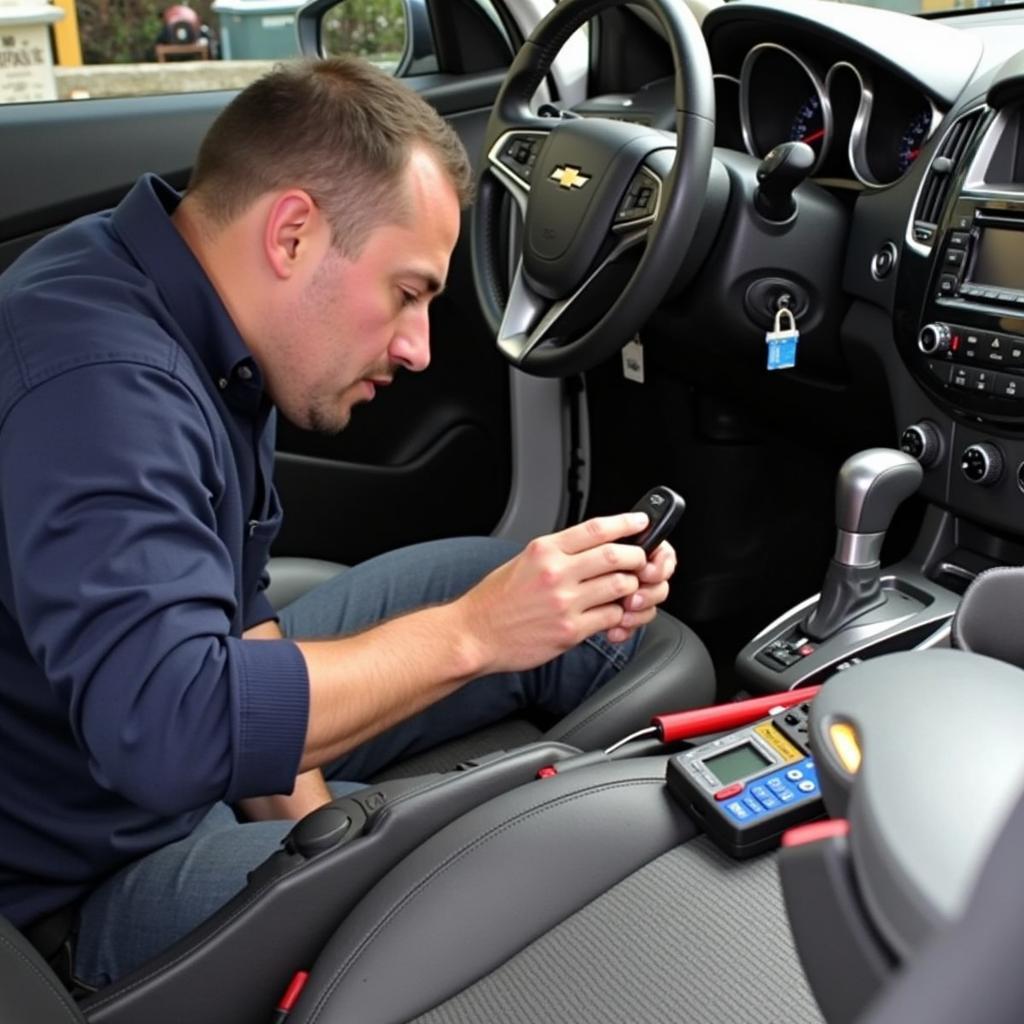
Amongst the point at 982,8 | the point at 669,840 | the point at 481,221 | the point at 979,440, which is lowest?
the point at 669,840

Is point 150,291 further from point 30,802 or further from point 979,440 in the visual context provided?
point 979,440

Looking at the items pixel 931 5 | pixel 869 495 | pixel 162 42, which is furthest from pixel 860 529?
pixel 162 42

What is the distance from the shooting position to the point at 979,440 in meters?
1.35

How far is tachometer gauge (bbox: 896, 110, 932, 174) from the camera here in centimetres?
151

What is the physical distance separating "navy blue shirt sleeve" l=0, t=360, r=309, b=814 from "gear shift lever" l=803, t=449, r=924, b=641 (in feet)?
2.12

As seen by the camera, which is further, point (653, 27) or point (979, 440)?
point (653, 27)

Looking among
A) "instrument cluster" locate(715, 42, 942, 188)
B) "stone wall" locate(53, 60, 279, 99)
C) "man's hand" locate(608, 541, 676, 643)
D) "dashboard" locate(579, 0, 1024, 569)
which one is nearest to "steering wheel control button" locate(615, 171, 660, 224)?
"dashboard" locate(579, 0, 1024, 569)

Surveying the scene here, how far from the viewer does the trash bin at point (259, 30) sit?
90.8 inches

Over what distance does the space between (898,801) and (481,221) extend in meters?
1.48

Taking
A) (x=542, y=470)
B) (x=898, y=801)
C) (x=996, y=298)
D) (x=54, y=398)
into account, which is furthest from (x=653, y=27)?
(x=898, y=801)

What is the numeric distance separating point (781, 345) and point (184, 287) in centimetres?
75

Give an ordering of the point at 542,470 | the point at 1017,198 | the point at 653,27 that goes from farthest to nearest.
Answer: the point at 542,470 < the point at 653,27 < the point at 1017,198

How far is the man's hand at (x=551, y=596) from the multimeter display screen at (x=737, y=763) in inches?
5.8

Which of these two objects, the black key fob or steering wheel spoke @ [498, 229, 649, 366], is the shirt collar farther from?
steering wheel spoke @ [498, 229, 649, 366]
